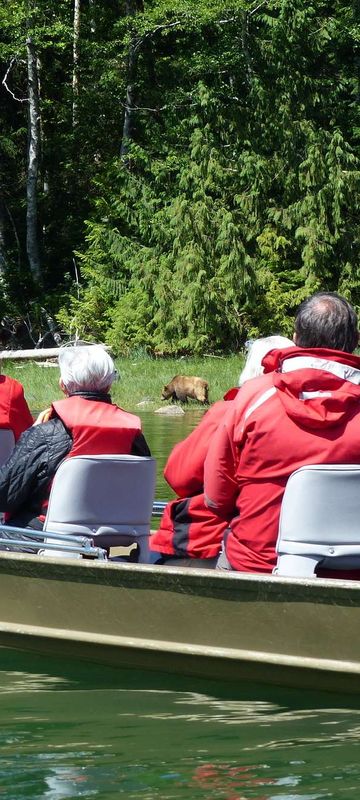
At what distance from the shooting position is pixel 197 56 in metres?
30.2

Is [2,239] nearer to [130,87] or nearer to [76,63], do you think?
[76,63]

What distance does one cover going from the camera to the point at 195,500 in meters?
5.19

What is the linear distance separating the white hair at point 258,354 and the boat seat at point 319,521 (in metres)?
0.60

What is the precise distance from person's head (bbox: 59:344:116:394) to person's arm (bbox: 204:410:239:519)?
2.14 ft

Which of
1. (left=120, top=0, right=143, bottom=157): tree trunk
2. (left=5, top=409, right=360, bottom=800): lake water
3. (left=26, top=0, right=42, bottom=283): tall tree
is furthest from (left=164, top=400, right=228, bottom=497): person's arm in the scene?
(left=120, top=0, right=143, bottom=157): tree trunk

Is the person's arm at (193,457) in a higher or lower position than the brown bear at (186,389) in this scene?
higher

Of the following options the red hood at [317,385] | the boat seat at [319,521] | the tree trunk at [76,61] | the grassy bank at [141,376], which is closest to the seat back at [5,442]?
the boat seat at [319,521]

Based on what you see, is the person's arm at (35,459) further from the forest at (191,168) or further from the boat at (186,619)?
the forest at (191,168)

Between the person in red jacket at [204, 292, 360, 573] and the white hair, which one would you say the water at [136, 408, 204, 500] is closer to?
the white hair

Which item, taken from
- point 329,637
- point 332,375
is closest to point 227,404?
point 332,375

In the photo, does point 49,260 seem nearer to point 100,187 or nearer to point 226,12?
point 100,187

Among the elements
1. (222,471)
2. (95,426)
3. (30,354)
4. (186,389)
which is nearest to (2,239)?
(30,354)

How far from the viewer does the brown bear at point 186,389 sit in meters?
21.7

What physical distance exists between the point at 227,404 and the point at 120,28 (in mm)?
27277
